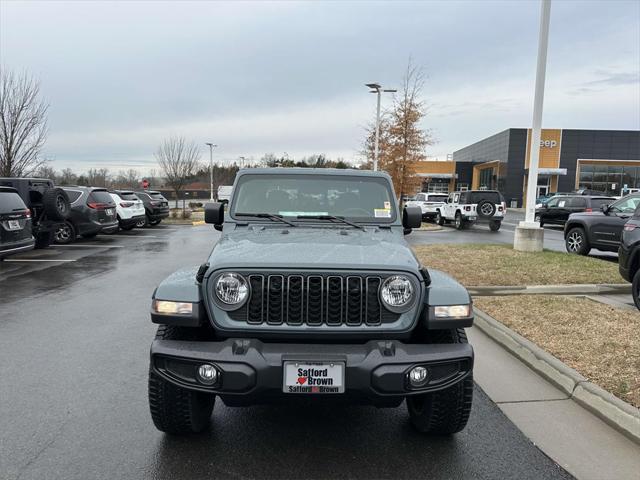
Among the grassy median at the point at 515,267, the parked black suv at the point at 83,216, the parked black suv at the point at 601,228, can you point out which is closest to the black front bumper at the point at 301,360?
the grassy median at the point at 515,267

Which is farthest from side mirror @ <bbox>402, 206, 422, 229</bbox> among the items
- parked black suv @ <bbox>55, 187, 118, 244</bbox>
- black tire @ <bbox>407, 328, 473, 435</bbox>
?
parked black suv @ <bbox>55, 187, 118, 244</bbox>

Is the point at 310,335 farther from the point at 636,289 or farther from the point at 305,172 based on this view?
the point at 636,289

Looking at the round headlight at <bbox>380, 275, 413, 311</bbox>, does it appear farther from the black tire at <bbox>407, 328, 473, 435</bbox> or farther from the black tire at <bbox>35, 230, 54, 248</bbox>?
the black tire at <bbox>35, 230, 54, 248</bbox>

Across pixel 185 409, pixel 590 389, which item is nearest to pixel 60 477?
pixel 185 409

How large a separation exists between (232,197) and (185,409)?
6.42ft

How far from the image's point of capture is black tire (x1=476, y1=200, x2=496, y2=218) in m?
22.4

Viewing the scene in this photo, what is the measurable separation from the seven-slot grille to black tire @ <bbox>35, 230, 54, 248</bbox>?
12.0 metres

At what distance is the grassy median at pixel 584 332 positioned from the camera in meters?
4.11

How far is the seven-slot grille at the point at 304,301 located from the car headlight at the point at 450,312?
0.39 meters

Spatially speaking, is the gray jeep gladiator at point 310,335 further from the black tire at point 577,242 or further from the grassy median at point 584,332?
→ the black tire at point 577,242

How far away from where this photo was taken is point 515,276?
8.46m

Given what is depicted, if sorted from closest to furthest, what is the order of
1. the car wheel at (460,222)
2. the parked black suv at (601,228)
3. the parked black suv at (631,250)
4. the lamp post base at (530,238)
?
the parked black suv at (631,250) → the lamp post base at (530,238) → the parked black suv at (601,228) → the car wheel at (460,222)

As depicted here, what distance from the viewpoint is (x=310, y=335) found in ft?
9.66

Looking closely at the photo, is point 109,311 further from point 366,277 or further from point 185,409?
point 366,277
